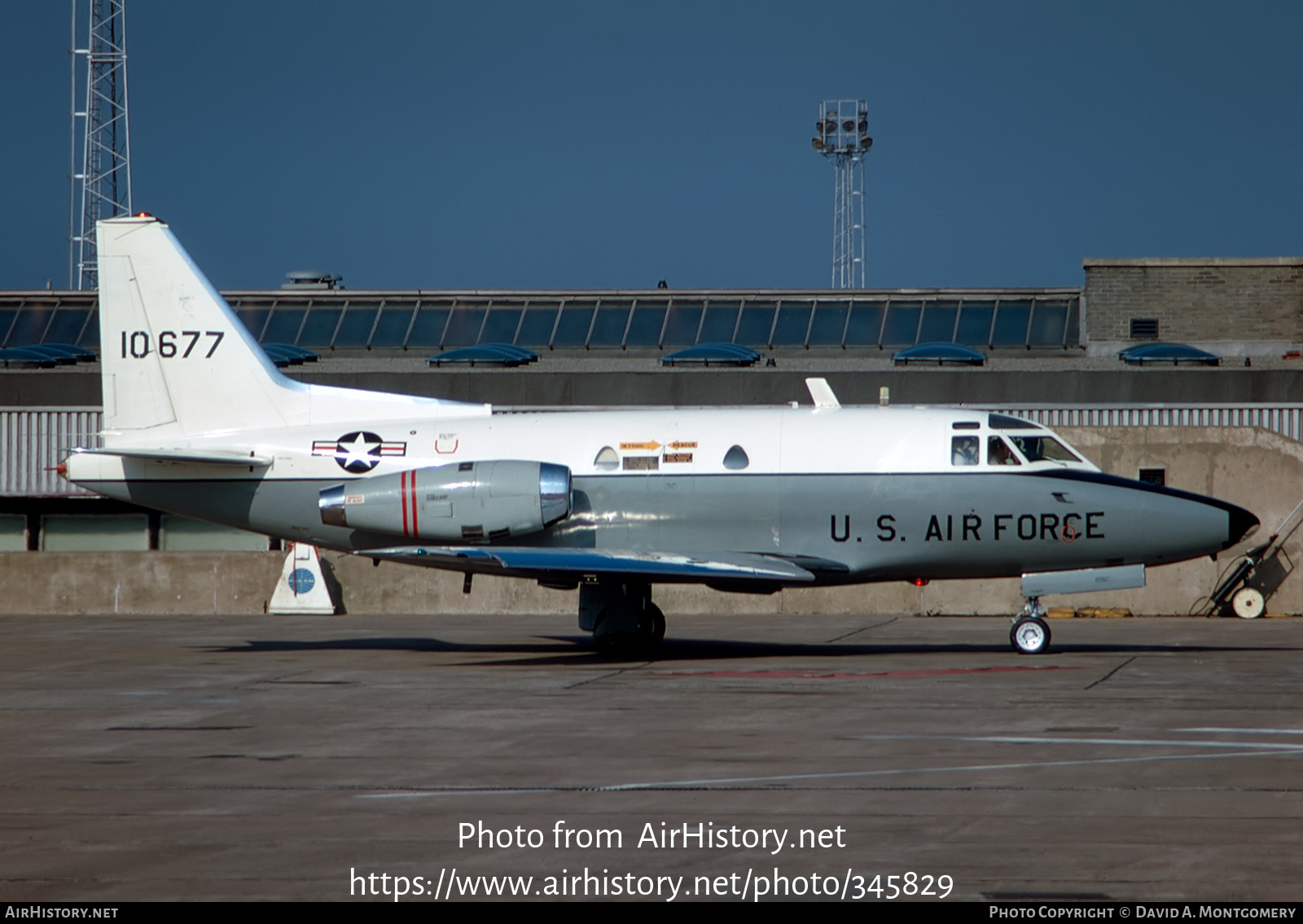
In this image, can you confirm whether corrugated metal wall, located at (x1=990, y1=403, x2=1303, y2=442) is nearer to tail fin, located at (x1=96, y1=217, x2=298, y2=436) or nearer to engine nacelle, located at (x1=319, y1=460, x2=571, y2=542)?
engine nacelle, located at (x1=319, y1=460, x2=571, y2=542)

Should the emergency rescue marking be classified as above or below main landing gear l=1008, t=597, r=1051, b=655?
above

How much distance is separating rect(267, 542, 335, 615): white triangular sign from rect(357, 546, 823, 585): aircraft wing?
964cm

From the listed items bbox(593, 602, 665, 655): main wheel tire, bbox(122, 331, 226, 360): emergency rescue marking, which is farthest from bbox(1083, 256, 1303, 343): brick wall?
bbox(122, 331, 226, 360): emergency rescue marking

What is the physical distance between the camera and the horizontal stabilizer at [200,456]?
65.4 feet

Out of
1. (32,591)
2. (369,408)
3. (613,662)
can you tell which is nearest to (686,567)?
(613,662)

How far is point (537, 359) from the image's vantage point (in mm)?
42219

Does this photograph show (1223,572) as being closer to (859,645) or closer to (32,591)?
(859,645)

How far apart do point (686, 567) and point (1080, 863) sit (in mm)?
10618

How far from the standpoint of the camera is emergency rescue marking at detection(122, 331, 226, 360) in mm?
20969

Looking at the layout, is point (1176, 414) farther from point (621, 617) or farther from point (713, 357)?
point (621, 617)

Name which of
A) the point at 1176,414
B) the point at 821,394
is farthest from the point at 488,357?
the point at 821,394

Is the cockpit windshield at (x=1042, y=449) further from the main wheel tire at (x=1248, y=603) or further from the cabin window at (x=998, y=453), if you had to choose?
the main wheel tire at (x=1248, y=603)

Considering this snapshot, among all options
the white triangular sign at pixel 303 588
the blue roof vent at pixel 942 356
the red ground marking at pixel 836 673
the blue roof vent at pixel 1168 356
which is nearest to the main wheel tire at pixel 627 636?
the red ground marking at pixel 836 673

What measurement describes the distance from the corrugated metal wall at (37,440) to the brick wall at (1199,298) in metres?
30.1
